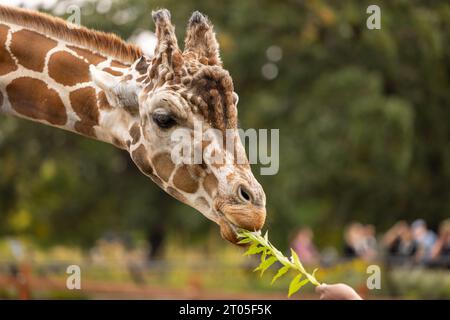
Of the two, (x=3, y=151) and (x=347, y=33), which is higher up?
(x=347, y=33)

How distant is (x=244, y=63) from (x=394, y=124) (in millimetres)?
→ 5588

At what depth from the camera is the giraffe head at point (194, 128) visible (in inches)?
187

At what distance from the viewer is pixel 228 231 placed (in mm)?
4730

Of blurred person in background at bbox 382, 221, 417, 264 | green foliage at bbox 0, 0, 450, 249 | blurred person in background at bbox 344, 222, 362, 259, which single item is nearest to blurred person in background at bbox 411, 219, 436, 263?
blurred person in background at bbox 382, 221, 417, 264

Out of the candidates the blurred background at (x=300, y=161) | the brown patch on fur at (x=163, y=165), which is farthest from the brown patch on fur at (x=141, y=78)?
the blurred background at (x=300, y=161)

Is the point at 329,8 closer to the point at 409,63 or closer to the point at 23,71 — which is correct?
the point at 409,63

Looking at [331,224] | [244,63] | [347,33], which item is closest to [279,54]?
[244,63]

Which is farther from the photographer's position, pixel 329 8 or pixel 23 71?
pixel 329 8

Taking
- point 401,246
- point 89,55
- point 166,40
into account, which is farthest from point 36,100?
point 401,246

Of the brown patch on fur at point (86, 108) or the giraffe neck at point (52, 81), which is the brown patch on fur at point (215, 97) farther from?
the brown patch on fur at point (86, 108)

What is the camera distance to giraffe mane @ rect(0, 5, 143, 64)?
5.58m

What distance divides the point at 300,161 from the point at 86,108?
61.1 ft

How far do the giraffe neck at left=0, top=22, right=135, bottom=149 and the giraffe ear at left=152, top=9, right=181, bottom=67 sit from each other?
0.44m

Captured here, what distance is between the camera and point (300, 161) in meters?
23.8
